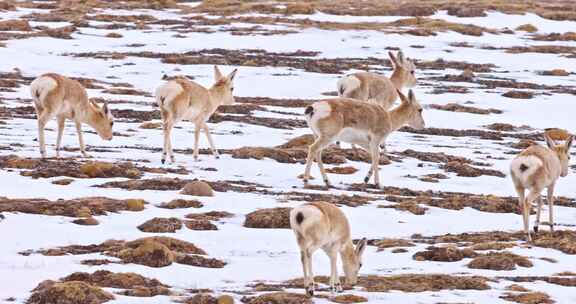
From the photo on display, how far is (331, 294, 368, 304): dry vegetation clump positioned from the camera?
11.6m

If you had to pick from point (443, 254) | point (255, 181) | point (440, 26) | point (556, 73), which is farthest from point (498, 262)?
point (440, 26)

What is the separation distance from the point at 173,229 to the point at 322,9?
57.2 m

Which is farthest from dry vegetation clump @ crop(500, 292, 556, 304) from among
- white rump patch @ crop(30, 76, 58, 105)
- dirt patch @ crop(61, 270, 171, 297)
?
white rump patch @ crop(30, 76, 58, 105)

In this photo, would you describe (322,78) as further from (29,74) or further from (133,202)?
(133,202)

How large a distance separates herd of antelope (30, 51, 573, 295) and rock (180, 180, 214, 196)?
250cm

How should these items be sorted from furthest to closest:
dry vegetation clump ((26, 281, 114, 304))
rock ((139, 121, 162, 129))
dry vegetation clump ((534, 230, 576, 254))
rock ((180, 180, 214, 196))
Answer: rock ((139, 121, 162, 129))
rock ((180, 180, 214, 196))
dry vegetation clump ((534, 230, 576, 254))
dry vegetation clump ((26, 281, 114, 304))

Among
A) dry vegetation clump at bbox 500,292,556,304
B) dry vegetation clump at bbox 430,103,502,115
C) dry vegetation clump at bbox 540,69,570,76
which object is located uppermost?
dry vegetation clump at bbox 540,69,570,76

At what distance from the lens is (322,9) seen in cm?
7112

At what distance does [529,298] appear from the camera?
1232 cm

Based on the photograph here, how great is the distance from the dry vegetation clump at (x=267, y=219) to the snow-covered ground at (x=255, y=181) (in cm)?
21

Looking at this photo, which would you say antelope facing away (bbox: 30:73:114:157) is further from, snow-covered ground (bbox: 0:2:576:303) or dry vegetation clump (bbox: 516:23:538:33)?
dry vegetation clump (bbox: 516:23:538:33)

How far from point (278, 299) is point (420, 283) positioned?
8.02ft

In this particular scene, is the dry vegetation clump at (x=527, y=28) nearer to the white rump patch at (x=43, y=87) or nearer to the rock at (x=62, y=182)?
the white rump patch at (x=43, y=87)

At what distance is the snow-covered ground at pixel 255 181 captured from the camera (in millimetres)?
12750
